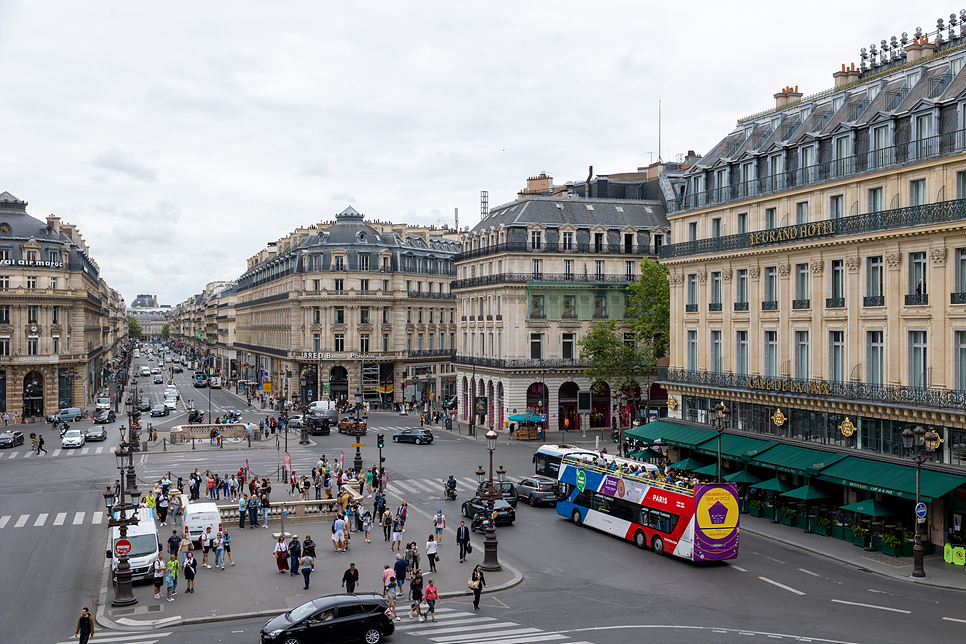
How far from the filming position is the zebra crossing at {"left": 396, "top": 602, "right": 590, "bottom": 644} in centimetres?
2377

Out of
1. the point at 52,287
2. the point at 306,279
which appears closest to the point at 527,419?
the point at 306,279

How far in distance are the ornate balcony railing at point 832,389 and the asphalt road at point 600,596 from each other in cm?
711

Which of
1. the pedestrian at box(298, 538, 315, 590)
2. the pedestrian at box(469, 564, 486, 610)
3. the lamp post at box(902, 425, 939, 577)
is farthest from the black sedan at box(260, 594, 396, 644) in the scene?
the lamp post at box(902, 425, 939, 577)

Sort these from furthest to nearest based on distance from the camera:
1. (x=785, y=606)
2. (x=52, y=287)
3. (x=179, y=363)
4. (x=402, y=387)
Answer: (x=179, y=363) < (x=402, y=387) < (x=52, y=287) < (x=785, y=606)

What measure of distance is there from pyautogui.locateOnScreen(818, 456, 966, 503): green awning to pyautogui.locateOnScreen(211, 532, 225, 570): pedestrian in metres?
24.7

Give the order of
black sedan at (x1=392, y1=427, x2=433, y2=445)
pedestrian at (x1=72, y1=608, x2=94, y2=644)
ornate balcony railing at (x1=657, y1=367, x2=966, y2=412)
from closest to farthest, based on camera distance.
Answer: pedestrian at (x1=72, y1=608, x2=94, y2=644) < ornate balcony railing at (x1=657, y1=367, x2=966, y2=412) < black sedan at (x1=392, y1=427, x2=433, y2=445)

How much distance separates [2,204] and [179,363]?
10540cm

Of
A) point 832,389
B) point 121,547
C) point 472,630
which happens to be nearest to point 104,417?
point 121,547

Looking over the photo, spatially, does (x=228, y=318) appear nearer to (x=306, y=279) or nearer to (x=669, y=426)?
(x=306, y=279)

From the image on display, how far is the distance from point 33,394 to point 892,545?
267 feet

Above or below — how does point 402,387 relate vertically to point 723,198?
below

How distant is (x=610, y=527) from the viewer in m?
37.3

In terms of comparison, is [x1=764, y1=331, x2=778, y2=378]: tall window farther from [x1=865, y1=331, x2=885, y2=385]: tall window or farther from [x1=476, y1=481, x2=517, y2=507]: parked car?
[x1=476, y1=481, x2=517, y2=507]: parked car

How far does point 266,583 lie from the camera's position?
29828 mm
